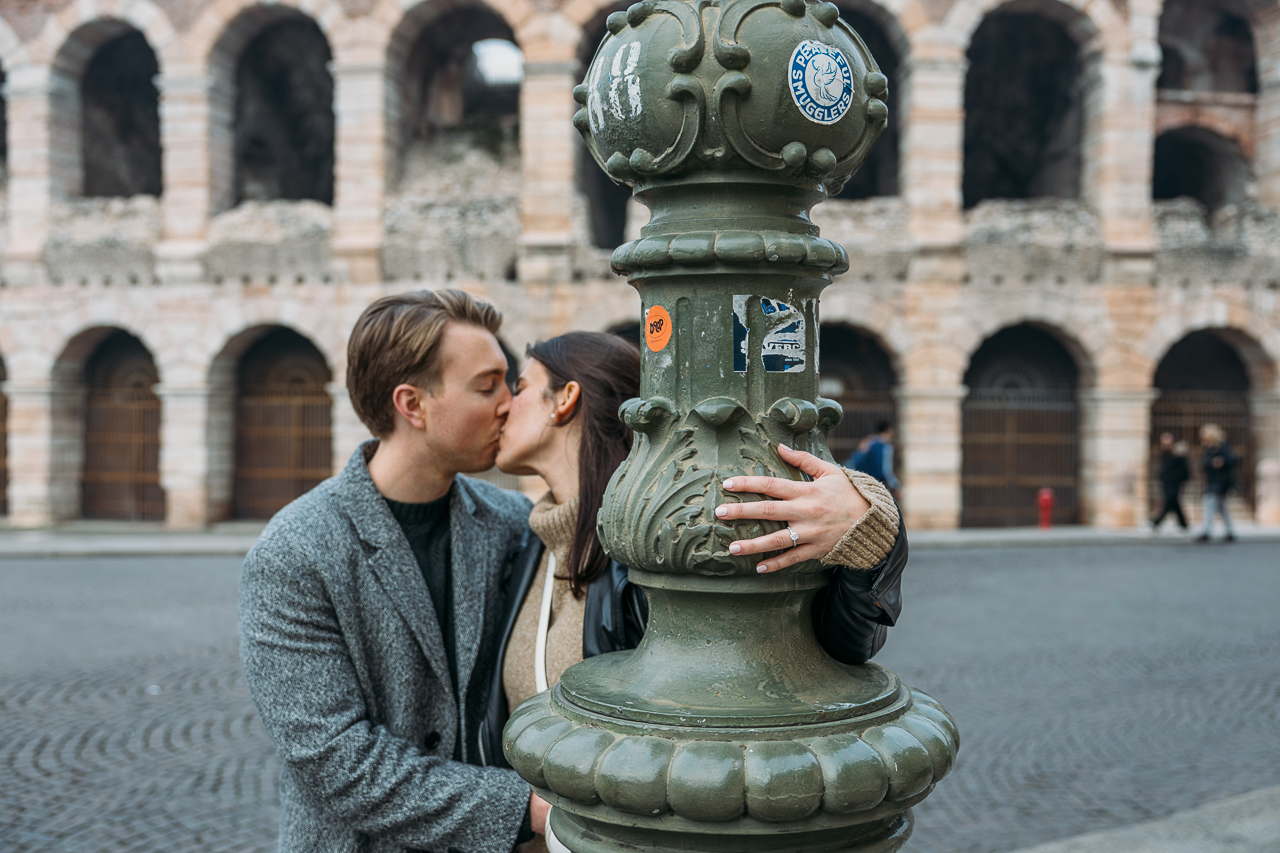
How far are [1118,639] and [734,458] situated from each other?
761cm

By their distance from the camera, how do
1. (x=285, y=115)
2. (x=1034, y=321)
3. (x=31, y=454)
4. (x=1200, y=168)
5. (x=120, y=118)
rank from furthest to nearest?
(x=285, y=115) < (x=120, y=118) < (x=1200, y=168) < (x=31, y=454) < (x=1034, y=321)

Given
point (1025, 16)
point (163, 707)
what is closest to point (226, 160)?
point (163, 707)

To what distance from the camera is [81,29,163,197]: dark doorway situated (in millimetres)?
17891

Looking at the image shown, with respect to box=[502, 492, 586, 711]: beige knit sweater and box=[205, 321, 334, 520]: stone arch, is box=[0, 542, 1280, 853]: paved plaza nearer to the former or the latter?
box=[502, 492, 586, 711]: beige knit sweater

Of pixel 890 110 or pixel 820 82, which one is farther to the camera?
pixel 890 110

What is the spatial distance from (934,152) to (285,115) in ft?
40.1

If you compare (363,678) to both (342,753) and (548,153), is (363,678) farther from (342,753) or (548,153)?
(548,153)

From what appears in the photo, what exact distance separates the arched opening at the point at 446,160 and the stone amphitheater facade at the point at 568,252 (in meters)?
0.05

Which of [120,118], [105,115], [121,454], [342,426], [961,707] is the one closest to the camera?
[961,707]

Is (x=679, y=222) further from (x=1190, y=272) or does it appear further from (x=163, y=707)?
(x=1190, y=272)

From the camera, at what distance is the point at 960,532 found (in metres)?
15.1

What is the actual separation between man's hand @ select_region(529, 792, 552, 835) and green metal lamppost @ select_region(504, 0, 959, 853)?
0.36 m

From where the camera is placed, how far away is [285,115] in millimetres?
19062

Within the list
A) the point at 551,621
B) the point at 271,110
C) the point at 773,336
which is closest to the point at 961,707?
the point at 551,621
